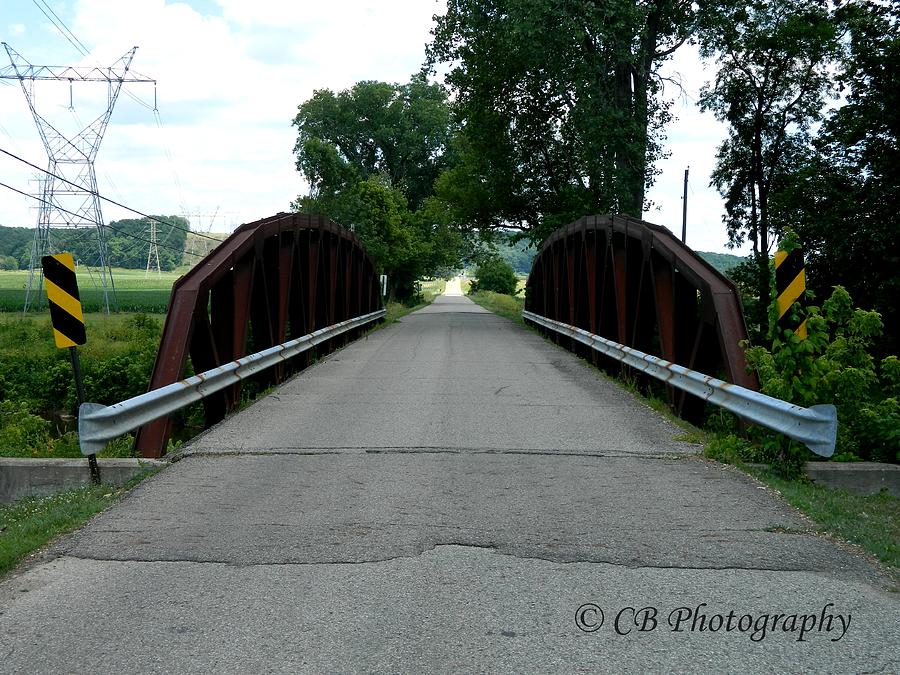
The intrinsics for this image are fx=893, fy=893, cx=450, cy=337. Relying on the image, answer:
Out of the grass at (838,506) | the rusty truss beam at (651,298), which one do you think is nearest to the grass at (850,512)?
the grass at (838,506)

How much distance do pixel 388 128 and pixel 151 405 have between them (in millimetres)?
63277

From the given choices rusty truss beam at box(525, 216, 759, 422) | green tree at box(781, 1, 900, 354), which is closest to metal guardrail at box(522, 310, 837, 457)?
rusty truss beam at box(525, 216, 759, 422)

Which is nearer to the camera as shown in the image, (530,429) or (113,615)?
(113,615)

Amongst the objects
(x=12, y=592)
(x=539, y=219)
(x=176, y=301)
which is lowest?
(x=12, y=592)

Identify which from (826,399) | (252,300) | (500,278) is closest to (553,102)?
(252,300)

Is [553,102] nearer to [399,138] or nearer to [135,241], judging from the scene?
[399,138]

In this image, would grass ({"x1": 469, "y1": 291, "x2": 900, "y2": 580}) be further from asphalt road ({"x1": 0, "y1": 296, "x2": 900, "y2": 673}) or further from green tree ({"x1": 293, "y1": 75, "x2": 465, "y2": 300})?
green tree ({"x1": 293, "y1": 75, "x2": 465, "y2": 300})

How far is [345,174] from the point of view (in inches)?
1635

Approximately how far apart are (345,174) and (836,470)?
36.6 metres

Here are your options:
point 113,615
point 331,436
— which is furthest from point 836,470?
point 113,615

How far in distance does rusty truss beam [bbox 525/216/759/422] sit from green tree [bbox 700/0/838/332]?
12616 mm

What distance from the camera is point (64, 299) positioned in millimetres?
6715

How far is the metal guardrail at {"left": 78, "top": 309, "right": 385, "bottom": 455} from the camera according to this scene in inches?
251

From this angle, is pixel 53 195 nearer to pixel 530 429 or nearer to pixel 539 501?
pixel 530 429
